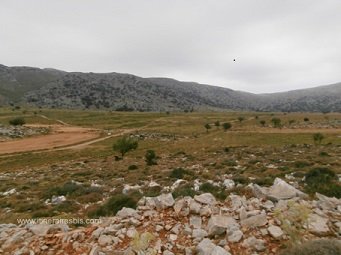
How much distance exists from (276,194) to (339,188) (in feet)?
9.99

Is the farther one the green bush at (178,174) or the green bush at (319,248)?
the green bush at (178,174)

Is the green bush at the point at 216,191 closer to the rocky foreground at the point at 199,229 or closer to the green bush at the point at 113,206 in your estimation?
the rocky foreground at the point at 199,229

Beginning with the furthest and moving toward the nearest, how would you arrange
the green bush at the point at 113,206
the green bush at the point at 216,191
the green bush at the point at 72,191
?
1. the green bush at the point at 72,191
2. the green bush at the point at 113,206
3. the green bush at the point at 216,191

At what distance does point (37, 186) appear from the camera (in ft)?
82.5

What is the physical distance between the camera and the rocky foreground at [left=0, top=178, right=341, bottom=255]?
9.16 m

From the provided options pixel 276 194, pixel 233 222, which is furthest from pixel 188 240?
pixel 276 194

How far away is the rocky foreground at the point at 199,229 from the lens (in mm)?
9156

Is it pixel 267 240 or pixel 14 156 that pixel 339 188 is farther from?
pixel 14 156

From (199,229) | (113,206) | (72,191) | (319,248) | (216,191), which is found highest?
(319,248)

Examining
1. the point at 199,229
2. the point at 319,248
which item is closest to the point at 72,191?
the point at 199,229

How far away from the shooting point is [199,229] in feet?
33.0

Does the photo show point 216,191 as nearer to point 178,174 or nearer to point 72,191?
point 178,174

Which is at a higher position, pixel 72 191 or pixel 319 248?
pixel 319 248

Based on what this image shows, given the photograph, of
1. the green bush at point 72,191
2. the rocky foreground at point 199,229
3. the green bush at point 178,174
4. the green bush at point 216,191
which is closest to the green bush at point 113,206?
the rocky foreground at point 199,229
